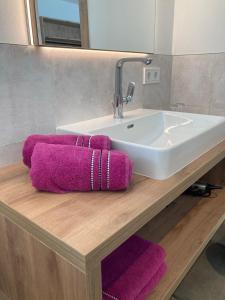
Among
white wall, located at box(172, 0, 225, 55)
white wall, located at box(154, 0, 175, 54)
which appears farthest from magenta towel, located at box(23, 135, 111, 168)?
white wall, located at box(172, 0, 225, 55)

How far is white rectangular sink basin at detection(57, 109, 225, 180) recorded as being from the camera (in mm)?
663

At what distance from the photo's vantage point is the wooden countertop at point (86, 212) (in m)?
0.44

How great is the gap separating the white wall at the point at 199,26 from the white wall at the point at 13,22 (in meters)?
0.95

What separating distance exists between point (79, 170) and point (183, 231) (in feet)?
1.86

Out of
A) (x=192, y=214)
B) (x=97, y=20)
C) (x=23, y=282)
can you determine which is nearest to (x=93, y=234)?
(x=23, y=282)

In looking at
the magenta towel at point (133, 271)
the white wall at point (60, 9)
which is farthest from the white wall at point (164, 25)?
the magenta towel at point (133, 271)

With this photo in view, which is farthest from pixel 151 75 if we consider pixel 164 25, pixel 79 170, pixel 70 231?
pixel 70 231

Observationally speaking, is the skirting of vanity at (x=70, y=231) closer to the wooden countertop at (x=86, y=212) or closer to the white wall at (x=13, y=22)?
the wooden countertop at (x=86, y=212)

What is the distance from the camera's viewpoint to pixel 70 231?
457 mm

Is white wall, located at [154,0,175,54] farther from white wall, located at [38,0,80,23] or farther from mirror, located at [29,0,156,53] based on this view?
white wall, located at [38,0,80,23]

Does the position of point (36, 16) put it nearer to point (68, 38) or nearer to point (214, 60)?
point (68, 38)

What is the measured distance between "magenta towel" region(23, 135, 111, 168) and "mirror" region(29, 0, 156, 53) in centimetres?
34

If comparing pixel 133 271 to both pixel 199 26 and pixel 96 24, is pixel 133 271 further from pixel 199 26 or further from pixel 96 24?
pixel 199 26

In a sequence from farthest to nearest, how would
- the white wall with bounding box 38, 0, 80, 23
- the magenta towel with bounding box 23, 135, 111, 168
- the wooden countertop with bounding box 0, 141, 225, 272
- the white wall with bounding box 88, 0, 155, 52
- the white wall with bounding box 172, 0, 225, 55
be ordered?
1. the white wall with bounding box 172, 0, 225, 55
2. the white wall with bounding box 88, 0, 155, 52
3. the white wall with bounding box 38, 0, 80, 23
4. the magenta towel with bounding box 23, 135, 111, 168
5. the wooden countertop with bounding box 0, 141, 225, 272
